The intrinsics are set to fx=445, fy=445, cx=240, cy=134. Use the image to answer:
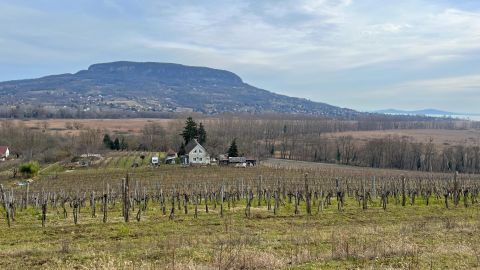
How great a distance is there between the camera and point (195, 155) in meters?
76.5

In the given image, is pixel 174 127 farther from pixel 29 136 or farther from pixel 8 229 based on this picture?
pixel 8 229

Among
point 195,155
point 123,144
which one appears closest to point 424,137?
point 195,155

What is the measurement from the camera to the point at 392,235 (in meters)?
14.2

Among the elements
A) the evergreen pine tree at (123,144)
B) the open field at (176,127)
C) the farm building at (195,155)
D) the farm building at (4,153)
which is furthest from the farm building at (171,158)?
the open field at (176,127)

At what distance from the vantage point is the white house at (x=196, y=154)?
250 ft

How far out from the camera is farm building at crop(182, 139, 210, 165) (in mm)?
76062

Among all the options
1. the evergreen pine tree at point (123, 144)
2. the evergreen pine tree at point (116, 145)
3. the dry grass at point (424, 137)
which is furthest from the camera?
the dry grass at point (424, 137)

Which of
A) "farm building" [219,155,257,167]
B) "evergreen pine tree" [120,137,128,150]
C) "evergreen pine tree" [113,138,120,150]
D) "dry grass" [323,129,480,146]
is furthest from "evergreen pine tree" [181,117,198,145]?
"dry grass" [323,129,480,146]

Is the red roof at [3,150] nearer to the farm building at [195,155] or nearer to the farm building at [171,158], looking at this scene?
the farm building at [171,158]

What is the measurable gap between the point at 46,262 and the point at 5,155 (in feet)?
290

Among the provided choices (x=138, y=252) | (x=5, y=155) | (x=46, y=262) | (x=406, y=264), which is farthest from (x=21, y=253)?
(x=5, y=155)

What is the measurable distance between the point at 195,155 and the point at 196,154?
0.25 m

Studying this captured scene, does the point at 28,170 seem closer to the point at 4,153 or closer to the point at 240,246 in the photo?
the point at 4,153

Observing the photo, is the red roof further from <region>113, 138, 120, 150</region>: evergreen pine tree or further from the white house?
the white house
